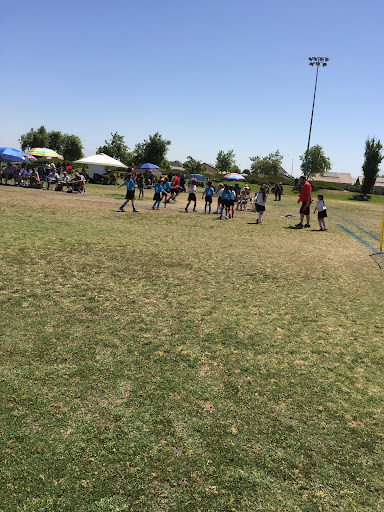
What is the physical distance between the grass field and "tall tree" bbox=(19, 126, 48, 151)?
12109 cm

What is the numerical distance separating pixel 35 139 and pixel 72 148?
1577 cm

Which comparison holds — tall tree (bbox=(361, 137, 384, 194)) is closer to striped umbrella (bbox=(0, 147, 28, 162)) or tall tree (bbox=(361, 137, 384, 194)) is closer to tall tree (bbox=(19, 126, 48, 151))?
striped umbrella (bbox=(0, 147, 28, 162))

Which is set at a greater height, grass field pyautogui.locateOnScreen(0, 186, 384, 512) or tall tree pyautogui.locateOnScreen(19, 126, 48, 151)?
tall tree pyautogui.locateOnScreen(19, 126, 48, 151)

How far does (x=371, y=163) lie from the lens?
63875 millimetres

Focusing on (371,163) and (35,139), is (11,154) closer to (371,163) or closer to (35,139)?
(371,163)

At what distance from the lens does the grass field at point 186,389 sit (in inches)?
107

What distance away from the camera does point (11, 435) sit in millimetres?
3070

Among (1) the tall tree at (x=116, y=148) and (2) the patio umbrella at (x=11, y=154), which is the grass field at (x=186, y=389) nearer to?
(2) the patio umbrella at (x=11, y=154)

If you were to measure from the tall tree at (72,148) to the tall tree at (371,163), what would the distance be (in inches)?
3130

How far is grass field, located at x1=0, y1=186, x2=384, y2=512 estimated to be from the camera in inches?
107

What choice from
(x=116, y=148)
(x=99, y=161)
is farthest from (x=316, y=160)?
(x=99, y=161)

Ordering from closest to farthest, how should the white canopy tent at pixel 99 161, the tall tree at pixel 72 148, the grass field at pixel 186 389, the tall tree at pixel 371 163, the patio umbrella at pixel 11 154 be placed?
1. the grass field at pixel 186 389
2. the patio umbrella at pixel 11 154
3. the white canopy tent at pixel 99 161
4. the tall tree at pixel 371 163
5. the tall tree at pixel 72 148

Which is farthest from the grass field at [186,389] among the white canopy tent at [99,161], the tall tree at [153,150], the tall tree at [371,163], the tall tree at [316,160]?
the tall tree at [316,160]

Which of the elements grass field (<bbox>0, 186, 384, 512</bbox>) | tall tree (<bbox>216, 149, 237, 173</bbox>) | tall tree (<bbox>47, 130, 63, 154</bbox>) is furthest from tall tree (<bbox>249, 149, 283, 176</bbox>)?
grass field (<bbox>0, 186, 384, 512</bbox>)
